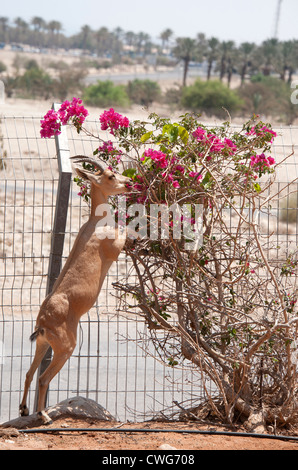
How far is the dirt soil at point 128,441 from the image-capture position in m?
5.67

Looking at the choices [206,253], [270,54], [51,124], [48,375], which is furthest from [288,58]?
[48,375]

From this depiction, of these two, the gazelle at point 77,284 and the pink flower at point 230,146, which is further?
the pink flower at point 230,146

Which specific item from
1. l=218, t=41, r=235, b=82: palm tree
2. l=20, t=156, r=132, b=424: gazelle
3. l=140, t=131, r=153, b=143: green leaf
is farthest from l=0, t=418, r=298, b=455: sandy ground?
l=218, t=41, r=235, b=82: palm tree

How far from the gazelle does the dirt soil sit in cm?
48

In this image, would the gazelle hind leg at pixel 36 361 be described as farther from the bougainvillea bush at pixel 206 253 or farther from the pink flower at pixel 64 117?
the pink flower at pixel 64 117

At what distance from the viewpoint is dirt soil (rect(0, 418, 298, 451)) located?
567 cm

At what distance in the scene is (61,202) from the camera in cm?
702

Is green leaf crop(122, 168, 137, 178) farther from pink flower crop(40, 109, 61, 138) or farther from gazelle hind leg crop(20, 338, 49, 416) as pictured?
gazelle hind leg crop(20, 338, 49, 416)

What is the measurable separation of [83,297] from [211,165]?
1.63 m

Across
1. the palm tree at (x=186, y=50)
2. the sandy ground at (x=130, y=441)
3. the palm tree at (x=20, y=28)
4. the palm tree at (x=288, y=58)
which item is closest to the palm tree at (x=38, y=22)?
the palm tree at (x=20, y=28)

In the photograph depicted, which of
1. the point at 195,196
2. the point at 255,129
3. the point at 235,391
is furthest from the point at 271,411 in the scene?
the point at 255,129

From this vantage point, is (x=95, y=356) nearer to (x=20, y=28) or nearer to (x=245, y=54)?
(x=245, y=54)

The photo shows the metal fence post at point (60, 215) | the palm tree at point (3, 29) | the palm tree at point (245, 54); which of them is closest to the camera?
the metal fence post at point (60, 215)

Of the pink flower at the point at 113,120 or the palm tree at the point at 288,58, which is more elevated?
the palm tree at the point at 288,58
